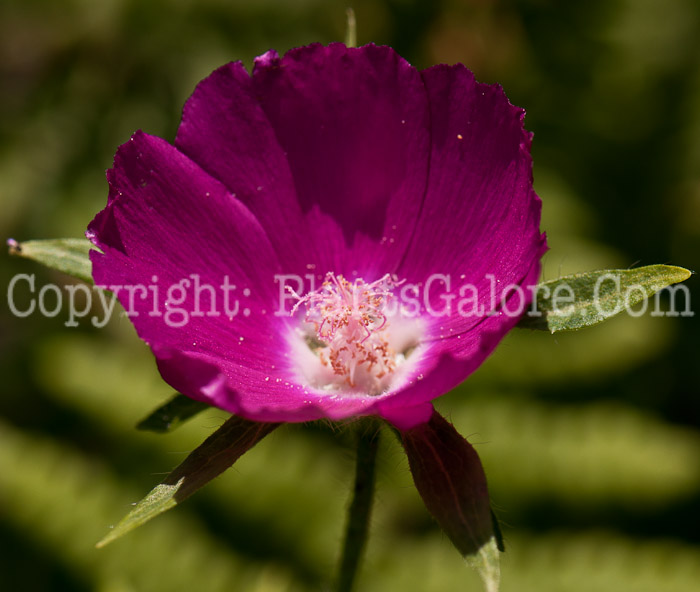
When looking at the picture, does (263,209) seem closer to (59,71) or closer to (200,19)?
(200,19)

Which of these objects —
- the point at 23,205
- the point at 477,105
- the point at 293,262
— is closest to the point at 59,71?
the point at 23,205

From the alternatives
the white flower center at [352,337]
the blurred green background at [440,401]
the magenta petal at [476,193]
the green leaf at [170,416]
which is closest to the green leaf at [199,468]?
the green leaf at [170,416]

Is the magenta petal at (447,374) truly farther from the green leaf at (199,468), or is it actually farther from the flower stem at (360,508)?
the green leaf at (199,468)

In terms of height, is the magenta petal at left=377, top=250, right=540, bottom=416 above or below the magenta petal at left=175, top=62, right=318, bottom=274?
below

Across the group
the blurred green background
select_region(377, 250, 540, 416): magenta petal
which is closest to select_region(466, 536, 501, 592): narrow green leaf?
select_region(377, 250, 540, 416): magenta petal

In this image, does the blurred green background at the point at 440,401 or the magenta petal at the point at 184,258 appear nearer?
the magenta petal at the point at 184,258

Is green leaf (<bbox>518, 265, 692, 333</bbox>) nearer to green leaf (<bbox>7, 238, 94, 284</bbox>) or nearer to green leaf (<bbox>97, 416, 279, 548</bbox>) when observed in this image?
green leaf (<bbox>97, 416, 279, 548</bbox>)
